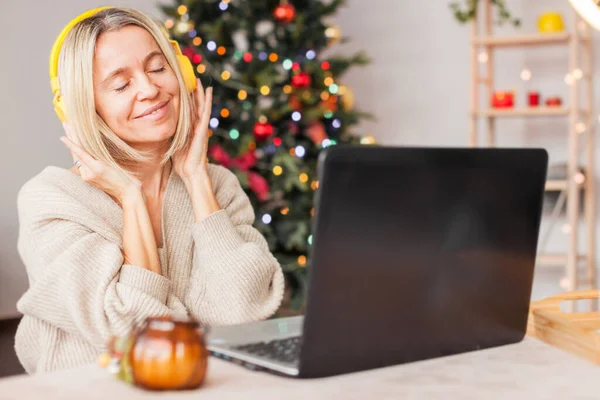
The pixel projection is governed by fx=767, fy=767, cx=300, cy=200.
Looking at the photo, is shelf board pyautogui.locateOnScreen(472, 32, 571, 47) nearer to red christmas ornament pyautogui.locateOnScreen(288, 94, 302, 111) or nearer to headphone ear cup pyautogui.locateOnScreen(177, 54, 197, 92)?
red christmas ornament pyautogui.locateOnScreen(288, 94, 302, 111)

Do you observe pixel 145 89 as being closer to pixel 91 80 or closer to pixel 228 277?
pixel 91 80

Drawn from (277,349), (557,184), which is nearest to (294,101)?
(557,184)

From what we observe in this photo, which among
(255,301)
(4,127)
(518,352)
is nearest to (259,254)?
(255,301)

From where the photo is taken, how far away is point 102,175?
1379mm

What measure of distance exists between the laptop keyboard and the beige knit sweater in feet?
1.18

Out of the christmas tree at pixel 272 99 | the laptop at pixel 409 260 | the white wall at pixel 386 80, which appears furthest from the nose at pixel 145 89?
the white wall at pixel 386 80

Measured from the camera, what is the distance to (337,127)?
3752 millimetres

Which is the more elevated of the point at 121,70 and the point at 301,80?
the point at 301,80

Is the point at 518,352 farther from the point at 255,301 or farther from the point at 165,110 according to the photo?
the point at 165,110

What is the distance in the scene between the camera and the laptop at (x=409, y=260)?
75 cm

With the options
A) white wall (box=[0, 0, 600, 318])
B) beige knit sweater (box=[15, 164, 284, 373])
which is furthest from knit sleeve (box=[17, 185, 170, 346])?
white wall (box=[0, 0, 600, 318])

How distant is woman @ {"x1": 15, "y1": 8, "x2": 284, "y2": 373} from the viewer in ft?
4.09

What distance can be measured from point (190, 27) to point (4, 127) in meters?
1.10

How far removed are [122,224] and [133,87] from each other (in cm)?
25
